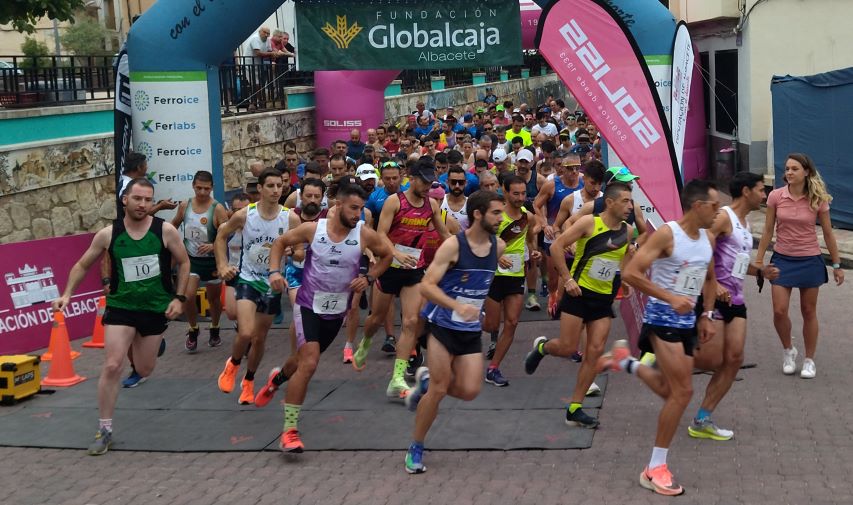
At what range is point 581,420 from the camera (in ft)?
26.0

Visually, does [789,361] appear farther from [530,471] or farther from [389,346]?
[389,346]

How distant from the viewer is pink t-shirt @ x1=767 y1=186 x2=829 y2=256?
30.2 ft

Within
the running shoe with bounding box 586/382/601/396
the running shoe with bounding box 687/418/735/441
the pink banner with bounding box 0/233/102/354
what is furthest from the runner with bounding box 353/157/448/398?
the pink banner with bounding box 0/233/102/354

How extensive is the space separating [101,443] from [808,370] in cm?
565

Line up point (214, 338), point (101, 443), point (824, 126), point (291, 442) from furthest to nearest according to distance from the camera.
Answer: point (824, 126)
point (214, 338)
point (101, 443)
point (291, 442)

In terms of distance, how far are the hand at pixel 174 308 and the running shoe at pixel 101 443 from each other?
0.92 m

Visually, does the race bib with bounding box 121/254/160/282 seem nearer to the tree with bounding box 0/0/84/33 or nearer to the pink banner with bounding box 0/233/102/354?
the pink banner with bounding box 0/233/102/354

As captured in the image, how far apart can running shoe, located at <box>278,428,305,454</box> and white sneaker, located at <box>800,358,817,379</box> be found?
14.1 feet

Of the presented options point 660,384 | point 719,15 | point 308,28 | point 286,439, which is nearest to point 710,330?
point 660,384

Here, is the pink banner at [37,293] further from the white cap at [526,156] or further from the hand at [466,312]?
the hand at [466,312]

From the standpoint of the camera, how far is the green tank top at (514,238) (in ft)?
31.4

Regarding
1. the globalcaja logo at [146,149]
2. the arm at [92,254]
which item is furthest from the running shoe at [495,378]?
the globalcaja logo at [146,149]

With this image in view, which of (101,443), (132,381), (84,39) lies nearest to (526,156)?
(132,381)

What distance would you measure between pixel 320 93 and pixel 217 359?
12.3m
